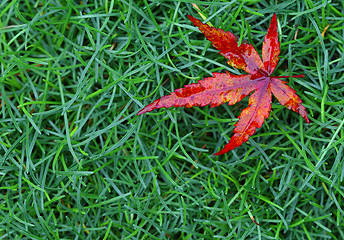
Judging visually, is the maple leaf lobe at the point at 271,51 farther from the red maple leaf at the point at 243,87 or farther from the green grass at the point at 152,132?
the green grass at the point at 152,132

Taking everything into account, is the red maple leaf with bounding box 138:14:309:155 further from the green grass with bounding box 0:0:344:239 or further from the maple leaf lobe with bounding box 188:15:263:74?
the green grass with bounding box 0:0:344:239

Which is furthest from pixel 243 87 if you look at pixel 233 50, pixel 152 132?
pixel 152 132

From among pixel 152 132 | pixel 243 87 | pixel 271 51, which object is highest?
pixel 271 51

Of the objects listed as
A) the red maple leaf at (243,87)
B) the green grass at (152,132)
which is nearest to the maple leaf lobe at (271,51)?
the red maple leaf at (243,87)

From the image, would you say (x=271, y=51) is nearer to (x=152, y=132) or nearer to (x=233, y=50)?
(x=233, y=50)

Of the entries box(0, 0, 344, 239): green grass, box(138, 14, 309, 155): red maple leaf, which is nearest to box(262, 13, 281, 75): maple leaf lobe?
box(138, 14, 309, 155): red maple leaf

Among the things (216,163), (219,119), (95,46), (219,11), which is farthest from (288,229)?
(95,46)

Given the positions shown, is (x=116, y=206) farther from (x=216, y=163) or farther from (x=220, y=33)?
→ (x=220, y=33)
